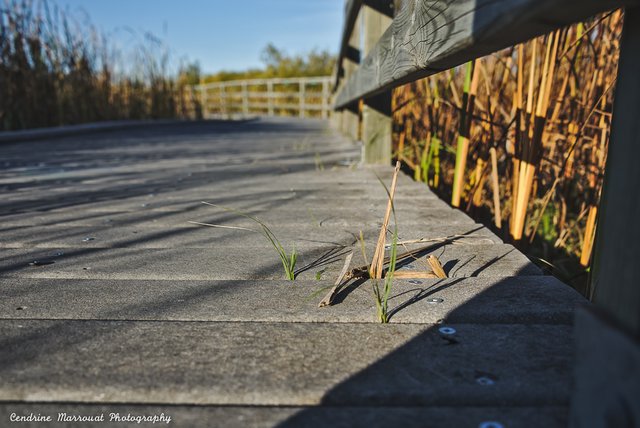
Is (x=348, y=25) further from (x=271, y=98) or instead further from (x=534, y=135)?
(x=271, y=98)

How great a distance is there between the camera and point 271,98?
17766mm

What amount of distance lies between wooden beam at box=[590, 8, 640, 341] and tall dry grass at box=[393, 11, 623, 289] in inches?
26.1

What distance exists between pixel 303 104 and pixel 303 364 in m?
16.4

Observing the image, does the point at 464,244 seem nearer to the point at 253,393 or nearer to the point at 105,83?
the point at 253,393

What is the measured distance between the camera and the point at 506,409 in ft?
2.00

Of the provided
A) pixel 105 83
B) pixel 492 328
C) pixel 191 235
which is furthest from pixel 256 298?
pixel 105 83

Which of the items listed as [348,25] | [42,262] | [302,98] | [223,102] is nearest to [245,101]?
[223,102]

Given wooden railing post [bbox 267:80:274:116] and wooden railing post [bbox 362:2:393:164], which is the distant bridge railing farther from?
wooden railing post [bbox 362:2:393:164]

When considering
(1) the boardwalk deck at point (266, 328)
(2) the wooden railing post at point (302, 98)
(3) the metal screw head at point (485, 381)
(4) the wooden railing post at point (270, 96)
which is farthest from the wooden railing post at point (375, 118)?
(4) the wooden railing post at point (270, 96)

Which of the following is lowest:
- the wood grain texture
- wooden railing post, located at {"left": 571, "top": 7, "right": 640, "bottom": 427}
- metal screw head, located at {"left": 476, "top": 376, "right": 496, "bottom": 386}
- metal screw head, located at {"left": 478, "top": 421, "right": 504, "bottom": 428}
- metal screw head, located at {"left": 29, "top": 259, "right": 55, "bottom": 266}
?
metal screw head, located at {"left": 29, "top": 259, "right": 55, "bottom": 266}

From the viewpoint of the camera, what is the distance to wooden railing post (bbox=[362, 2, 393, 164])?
104 inches

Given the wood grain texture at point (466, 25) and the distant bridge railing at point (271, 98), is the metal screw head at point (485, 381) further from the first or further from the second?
the distant bridge railing at point (271, 98)

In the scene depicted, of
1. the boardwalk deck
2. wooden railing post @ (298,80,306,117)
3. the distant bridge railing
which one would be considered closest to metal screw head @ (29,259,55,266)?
the boardwalk deck

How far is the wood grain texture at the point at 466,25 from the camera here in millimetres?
503
